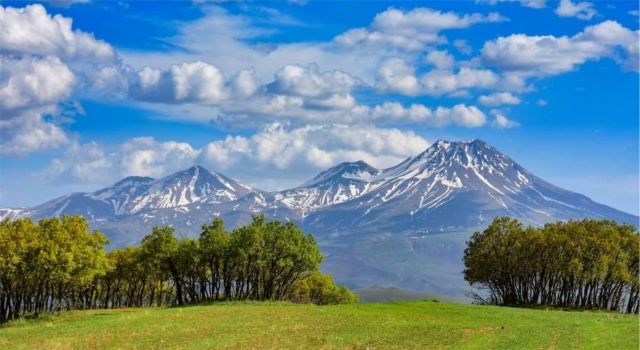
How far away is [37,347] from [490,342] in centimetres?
4057

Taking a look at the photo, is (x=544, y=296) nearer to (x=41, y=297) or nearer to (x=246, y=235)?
(x=246, y=235)

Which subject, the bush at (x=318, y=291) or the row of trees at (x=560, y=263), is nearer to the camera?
the row of trees at (x=560, y=263)

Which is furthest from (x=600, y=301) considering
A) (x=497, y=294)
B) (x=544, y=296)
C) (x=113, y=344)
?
(x=113, y=344)

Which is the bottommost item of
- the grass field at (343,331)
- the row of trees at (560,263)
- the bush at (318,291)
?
the bush at (318,291)

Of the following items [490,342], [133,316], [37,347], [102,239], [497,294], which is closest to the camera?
[490,342]

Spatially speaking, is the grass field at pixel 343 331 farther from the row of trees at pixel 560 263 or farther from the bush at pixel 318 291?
the bush at pixel 318 291

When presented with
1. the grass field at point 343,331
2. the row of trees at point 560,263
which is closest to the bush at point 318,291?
the row of trees at point 560,263

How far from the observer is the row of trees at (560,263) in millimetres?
113688

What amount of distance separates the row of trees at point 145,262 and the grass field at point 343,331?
26.1m

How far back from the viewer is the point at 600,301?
11819 cm

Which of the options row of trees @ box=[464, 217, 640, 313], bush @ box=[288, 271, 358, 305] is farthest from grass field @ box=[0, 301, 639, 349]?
bush @ box=[288, 271, 358, 305]

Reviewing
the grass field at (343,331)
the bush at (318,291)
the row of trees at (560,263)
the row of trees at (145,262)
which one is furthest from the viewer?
the bush at (318,291)

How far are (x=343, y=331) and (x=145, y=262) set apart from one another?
70.2 m

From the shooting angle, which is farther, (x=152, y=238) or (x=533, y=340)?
(x=152, y=238)
